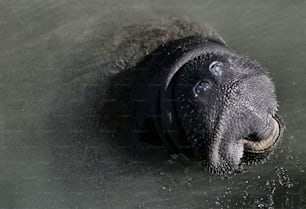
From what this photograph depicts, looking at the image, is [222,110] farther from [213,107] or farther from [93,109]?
[93,109]

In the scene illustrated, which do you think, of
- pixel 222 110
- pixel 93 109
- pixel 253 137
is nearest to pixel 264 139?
pixel 253 137

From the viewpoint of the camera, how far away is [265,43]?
8.39 feet

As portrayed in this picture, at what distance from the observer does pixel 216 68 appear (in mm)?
1915

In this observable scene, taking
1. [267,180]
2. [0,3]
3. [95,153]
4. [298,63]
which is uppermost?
[0,3]

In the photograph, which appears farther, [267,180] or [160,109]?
[267,180]

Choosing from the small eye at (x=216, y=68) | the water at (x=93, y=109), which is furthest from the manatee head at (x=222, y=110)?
the water at (x=93, y=109)

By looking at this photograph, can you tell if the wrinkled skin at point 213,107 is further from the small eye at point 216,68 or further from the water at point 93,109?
the water at point 93,109

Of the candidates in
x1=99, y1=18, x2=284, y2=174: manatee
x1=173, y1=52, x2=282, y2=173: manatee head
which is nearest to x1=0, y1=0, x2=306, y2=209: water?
x1=99, y1=18, x2=284, y2=174: manatee

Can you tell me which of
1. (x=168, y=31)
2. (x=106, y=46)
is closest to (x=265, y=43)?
(x=168, y=31)

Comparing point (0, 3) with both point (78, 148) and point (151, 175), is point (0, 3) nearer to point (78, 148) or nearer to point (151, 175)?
point (78, 148)

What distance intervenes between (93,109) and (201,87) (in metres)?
0.60

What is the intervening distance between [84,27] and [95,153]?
43 cm

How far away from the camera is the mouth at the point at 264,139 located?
6.26ft

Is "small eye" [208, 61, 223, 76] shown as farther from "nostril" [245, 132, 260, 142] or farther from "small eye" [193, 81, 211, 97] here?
"nostril" [245, 132, 260, 142]
